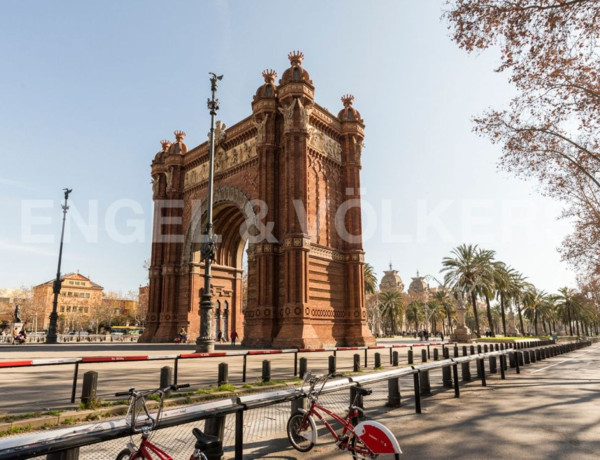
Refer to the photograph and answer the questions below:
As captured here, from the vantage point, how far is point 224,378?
30.0ft

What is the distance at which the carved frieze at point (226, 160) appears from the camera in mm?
31817

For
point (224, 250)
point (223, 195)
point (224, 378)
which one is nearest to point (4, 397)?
point (224, 378)

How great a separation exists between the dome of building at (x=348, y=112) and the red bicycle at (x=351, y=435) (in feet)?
97.2

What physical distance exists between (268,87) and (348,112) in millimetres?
7142

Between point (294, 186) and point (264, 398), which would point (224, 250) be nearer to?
point (294, 186)

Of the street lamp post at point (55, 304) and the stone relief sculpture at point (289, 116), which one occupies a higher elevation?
the stone relief sculpture at point (289, 116)

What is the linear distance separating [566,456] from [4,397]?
1029 centimetres

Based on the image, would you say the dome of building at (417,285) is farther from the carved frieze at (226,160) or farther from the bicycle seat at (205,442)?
the bicycle seat at (205,442)

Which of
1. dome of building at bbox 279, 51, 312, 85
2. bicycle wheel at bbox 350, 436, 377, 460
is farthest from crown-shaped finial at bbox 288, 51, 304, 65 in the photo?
bicycle wheel at bbox 350, 436, 377, 460

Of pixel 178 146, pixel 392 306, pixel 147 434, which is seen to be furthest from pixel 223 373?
pixel 392 306

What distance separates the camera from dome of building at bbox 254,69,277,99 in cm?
2961

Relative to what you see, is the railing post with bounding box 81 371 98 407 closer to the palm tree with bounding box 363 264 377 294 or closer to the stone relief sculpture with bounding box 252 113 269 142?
the stone relief sculpture with bounding box 252 113 269 142

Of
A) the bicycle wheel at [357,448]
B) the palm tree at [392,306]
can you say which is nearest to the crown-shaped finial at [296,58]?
the bicycle wheel at [357,448]

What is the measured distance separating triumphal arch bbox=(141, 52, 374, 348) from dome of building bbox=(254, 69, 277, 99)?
8 centimetres
